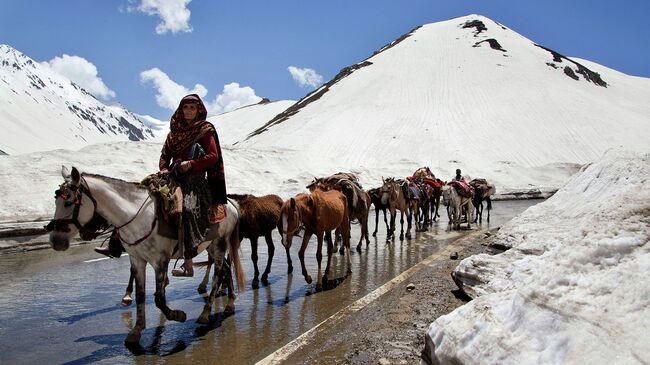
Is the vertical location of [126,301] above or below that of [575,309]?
below

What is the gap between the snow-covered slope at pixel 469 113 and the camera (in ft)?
180

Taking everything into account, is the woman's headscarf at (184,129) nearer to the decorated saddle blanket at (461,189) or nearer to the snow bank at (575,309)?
the snow bank at (575,309)

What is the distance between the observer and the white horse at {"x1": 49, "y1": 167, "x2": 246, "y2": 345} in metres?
5.07

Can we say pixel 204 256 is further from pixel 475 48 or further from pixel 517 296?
pixel 475 48

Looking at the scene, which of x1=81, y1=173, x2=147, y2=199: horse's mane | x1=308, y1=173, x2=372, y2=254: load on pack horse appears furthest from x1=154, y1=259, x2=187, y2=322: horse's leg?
x1=308, y1=173, x2=372, y2=254: load on pack horse

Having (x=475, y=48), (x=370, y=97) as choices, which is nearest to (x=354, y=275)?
(x=370, y=97)

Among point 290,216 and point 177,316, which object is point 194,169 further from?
point 290,216

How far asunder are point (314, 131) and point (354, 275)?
53881 mm

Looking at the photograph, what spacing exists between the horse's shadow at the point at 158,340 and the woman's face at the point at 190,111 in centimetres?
277

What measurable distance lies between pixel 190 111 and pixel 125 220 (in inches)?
64.4

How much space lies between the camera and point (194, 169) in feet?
19.0

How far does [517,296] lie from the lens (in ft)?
10.6

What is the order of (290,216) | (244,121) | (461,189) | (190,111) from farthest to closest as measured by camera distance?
(244,121), (461,189), (290,216), (190,111)

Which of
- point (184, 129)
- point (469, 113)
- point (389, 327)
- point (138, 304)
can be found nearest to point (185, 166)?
point (184, 129)
